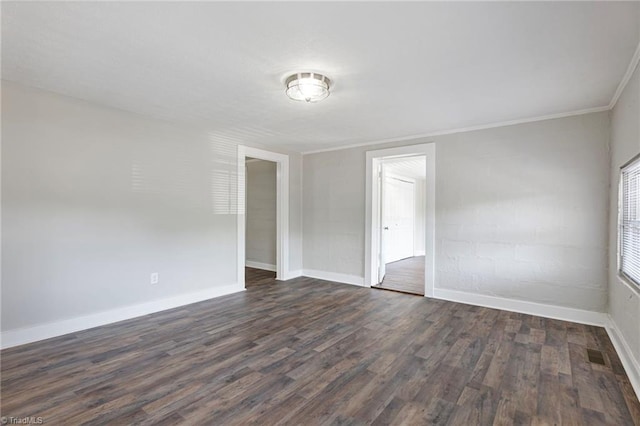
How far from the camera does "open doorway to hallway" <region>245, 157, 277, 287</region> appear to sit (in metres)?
6.52

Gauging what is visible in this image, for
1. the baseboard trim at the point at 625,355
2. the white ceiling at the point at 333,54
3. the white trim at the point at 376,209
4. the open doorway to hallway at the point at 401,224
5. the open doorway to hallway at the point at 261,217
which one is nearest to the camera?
the white ceiling at the point at 333,54

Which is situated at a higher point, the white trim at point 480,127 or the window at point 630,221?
the white trim at point 480,127

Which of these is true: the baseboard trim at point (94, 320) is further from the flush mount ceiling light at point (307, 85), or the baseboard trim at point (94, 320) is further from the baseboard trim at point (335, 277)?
the flush mount ceiling light at point (307, 85)

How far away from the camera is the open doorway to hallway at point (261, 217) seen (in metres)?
6.52

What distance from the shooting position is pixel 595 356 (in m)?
2.67

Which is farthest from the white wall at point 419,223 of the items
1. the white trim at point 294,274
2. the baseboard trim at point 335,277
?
the white trim at point 294,274

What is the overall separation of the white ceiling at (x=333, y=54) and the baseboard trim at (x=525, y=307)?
226 centimetres

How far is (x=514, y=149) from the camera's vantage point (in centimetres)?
386

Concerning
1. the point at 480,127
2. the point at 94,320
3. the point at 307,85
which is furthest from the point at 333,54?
the point at 94,320

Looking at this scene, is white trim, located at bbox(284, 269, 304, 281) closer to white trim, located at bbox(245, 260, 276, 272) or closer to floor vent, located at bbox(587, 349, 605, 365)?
white trim, located at bbox(245, 260, 276, 272)

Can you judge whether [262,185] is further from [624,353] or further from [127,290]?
[624,353]

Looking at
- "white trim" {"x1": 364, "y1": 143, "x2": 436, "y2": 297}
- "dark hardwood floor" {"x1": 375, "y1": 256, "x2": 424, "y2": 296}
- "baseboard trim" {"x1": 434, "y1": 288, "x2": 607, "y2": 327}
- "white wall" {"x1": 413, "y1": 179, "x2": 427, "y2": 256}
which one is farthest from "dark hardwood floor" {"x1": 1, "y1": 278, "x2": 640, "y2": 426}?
"white wall" {"x1": 413, "y1": 179, "x2": 427, "y2": 256}

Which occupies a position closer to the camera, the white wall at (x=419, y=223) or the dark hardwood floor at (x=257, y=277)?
the dark hardwood floor at (x=257, y=277)

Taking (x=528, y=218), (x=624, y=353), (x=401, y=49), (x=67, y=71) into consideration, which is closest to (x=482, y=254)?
(x=528, y=218)
